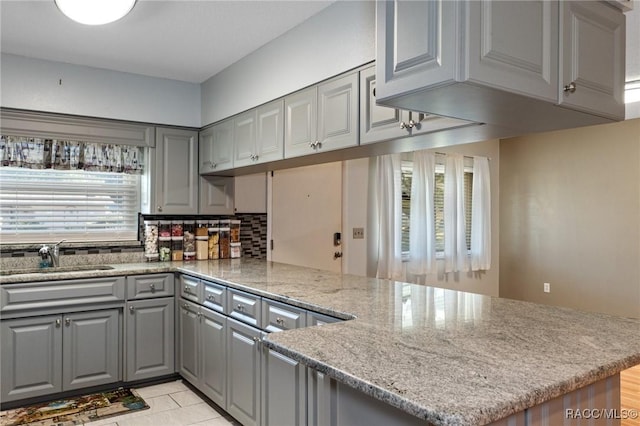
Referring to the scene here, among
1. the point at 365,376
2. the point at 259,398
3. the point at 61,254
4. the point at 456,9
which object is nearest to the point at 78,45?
the point at 61,254

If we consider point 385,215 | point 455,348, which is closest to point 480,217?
point 385,215

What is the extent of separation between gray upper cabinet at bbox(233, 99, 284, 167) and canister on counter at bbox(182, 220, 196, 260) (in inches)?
34.7

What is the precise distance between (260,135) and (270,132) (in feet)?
0.45

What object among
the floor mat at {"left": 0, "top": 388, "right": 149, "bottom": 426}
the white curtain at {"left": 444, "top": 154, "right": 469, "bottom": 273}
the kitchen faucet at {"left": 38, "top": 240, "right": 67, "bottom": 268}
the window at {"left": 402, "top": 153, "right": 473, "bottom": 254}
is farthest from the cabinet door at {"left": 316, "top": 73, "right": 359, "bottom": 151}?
the white curtain at {"left": 444, "top": 154, "right": 469, "bottom": 273}

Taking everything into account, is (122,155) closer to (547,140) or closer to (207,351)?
(207,351)

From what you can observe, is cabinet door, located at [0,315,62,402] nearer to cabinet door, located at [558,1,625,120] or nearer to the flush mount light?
the flush mount light

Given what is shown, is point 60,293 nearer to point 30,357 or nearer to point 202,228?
point 30,357

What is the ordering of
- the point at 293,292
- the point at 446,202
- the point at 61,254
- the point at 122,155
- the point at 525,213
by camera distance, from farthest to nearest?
the point at 525,213, the point at 446,202, the point at 122,155, the point at 61,254, the point at 293,292

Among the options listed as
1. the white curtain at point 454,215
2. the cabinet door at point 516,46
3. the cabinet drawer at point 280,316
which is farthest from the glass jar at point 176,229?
the cabinet door at point 516,46

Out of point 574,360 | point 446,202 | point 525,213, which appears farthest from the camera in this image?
point 525,213

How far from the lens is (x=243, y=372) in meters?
2.73

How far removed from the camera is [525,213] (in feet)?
20.3

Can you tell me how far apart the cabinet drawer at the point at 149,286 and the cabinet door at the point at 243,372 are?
92 cm

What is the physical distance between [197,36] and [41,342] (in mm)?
2251
